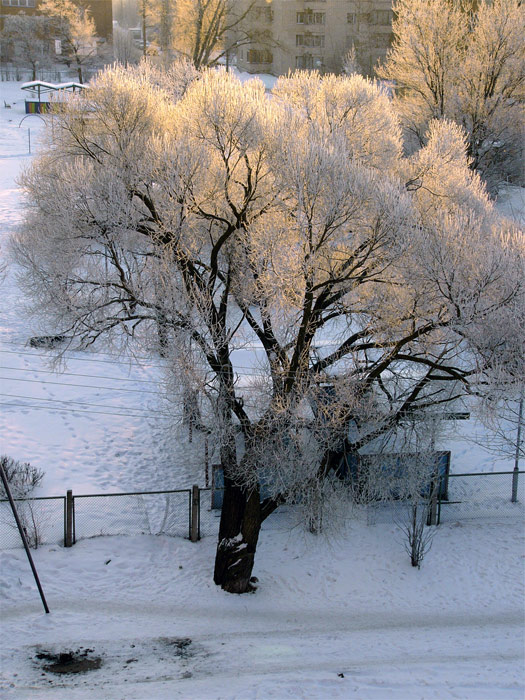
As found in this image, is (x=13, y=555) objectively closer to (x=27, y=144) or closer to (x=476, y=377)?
(x=476, y=377)

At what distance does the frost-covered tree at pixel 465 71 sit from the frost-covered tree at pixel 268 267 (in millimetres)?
16862

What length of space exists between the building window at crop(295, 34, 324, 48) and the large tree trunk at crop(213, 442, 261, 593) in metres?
64.1

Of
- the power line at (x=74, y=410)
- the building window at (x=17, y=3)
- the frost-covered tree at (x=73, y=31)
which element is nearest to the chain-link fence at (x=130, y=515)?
the power line at (x=74, y=410)

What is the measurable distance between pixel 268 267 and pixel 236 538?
16.2ft

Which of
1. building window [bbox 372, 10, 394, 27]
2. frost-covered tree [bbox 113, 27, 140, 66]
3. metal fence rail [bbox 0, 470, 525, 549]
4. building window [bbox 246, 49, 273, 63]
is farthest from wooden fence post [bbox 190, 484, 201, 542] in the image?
building window [bbox 246, 49, 273, 63]

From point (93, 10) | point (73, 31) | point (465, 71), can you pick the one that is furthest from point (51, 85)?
point (465, 71)

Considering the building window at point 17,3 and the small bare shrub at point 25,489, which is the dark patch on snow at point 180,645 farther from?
the building window at point 17,3

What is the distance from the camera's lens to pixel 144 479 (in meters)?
15.8

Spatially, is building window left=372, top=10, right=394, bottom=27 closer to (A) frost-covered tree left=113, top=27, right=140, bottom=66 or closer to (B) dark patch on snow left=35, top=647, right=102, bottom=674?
(A) frost-covered tree left=113, top=27, right=140, bottom=66

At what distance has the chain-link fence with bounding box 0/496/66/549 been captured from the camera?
43.1 feet

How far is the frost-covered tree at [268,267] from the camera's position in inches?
463

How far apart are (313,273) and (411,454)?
454cm

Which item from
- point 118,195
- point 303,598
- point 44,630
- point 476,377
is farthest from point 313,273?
point 44,630

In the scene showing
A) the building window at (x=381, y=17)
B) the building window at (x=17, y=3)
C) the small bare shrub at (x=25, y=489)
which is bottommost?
the small bare shrub at (x=25, y=489)
